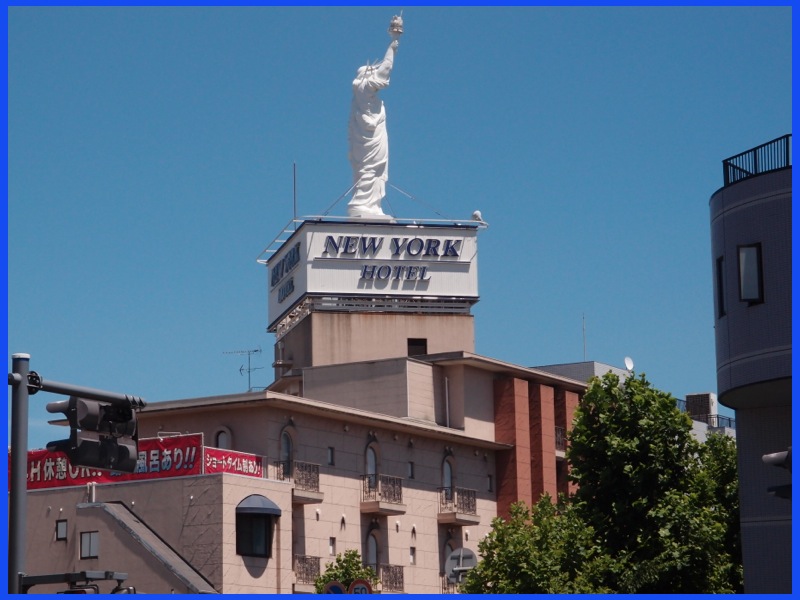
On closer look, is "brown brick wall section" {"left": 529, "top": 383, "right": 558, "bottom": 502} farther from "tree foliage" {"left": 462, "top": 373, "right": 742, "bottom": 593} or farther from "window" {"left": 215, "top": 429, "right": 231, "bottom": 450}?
"tree foliage" {"left": 462, "top": 373, "right": 742, "bottom": 593}

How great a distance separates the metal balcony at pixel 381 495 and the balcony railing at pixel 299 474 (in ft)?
9.22

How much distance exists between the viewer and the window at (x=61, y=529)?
173 ft

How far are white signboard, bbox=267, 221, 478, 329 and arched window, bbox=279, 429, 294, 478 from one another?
14.5 meters

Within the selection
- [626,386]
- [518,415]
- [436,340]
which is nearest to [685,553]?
[626,386]

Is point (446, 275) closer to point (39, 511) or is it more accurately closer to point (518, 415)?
point (518, 415)

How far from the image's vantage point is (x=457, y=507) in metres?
61.8

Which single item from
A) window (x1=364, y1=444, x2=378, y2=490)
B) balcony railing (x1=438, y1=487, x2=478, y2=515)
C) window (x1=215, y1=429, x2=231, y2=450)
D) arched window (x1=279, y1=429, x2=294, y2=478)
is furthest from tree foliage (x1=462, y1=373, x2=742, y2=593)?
balcony railing (x1=438, y1=487, x2=478, y2=515)

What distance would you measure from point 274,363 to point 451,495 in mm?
13067

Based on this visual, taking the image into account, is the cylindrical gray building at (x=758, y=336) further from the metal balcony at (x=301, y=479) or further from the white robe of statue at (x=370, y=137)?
the white robe of statue at (x=370, y=137)

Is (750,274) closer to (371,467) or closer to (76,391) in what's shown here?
(76,391)

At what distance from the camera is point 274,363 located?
234 ft

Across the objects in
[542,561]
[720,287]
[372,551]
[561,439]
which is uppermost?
[720,287]

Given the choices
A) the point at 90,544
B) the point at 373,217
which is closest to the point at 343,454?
the point at 90,544

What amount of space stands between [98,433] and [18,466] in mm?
934
